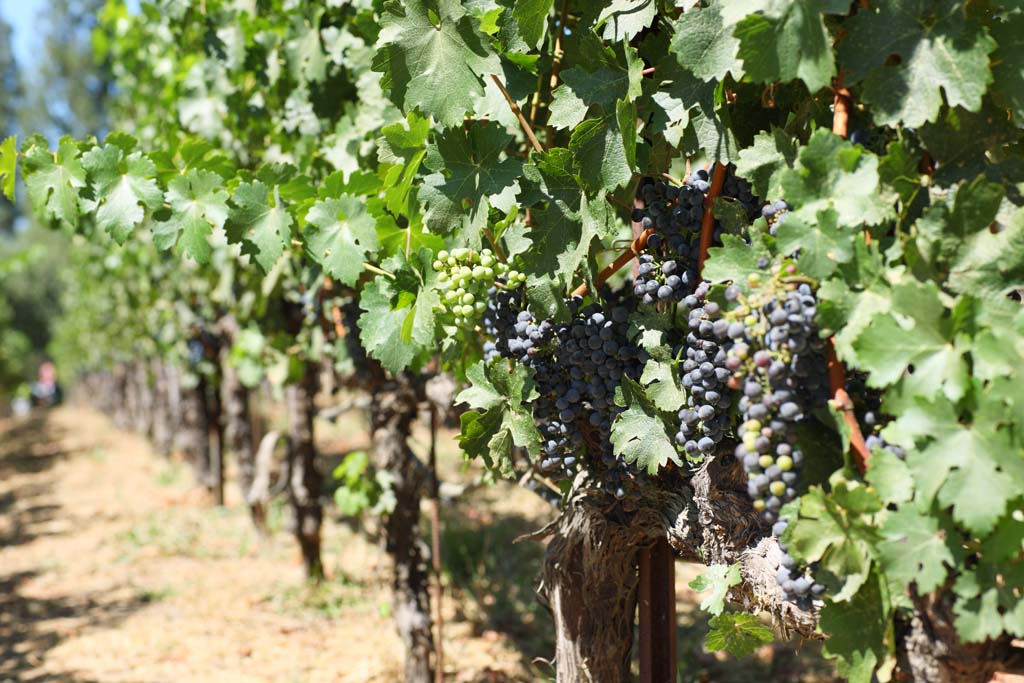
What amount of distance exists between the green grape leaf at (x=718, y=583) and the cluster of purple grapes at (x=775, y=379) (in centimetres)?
32

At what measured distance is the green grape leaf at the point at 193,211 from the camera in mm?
2299

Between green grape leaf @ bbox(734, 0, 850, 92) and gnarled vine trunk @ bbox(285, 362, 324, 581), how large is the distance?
16.7 ft

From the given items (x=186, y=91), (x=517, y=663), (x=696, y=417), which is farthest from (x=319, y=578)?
(x=696, y=417)

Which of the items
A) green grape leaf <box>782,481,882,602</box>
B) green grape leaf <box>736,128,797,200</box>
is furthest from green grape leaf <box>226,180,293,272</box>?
green grape leaf <box>782,481,882,602</box>

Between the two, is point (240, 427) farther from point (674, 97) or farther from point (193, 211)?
point (674, 97)

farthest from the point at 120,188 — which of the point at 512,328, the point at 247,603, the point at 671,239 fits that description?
the point at 247,603

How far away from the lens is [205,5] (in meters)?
3.57

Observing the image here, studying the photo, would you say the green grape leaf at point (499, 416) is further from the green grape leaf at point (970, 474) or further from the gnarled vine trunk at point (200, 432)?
the gnarled vine trunk at point (200, 432)

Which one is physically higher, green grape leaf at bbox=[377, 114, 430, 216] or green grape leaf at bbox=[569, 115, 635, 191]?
green grape leaf at bbox=[377, 114, 430, 216]

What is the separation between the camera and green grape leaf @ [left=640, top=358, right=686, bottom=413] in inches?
71.5

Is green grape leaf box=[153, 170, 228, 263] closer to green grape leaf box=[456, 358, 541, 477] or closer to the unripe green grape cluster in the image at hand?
the unripe green grape cluster

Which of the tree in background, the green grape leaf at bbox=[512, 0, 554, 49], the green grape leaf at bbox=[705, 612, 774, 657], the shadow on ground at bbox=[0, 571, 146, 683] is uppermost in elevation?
the tree in background

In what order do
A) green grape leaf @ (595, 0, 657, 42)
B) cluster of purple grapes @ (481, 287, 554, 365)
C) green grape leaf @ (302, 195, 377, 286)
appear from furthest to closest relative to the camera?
green grape leaf @ (302, 195, 377, 286) < cluster of purple grapes @ (481, 287, 554, 365) < green grape leaf @ (595, 0, 657, 42)

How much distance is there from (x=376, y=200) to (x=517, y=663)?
3.11 meters
